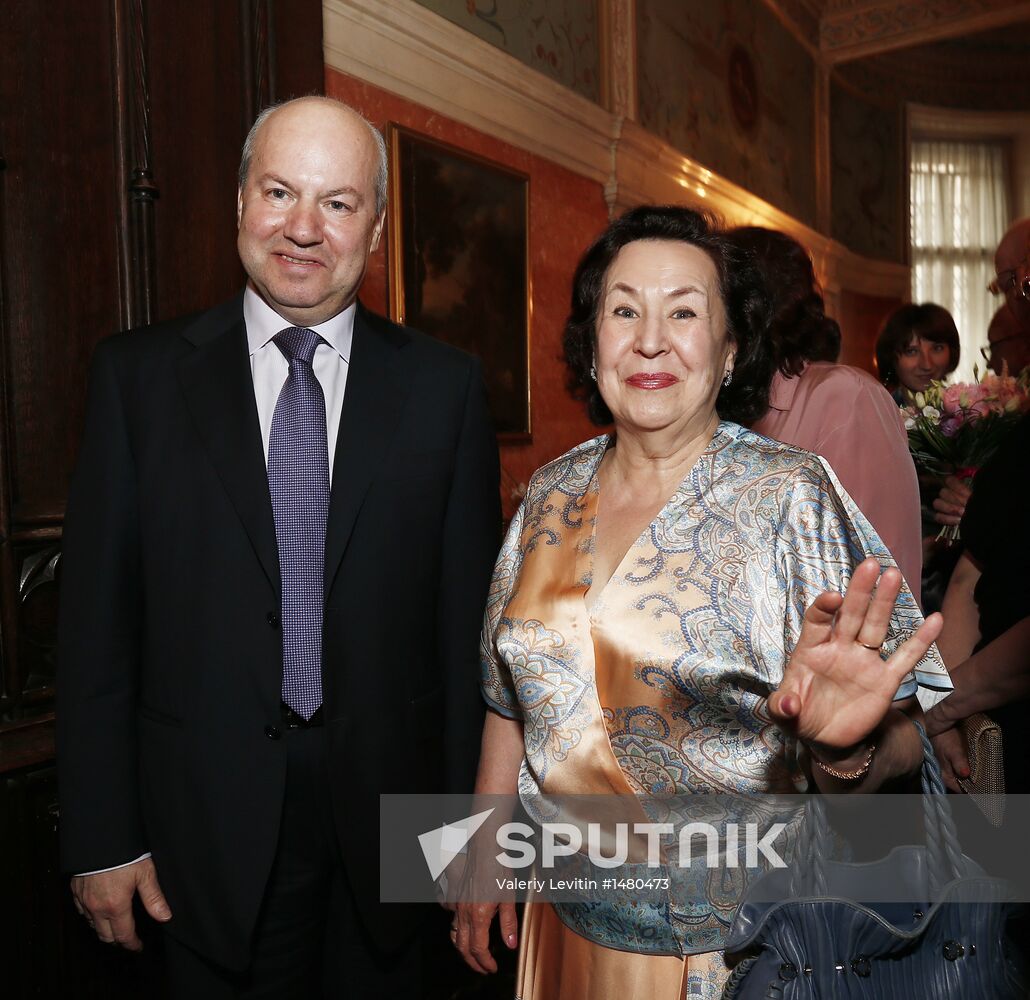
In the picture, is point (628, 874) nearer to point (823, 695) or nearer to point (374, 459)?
point (823, 695)

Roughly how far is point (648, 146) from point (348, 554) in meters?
5.14

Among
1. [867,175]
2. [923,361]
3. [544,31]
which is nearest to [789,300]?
[923,361]

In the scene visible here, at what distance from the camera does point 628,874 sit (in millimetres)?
1609

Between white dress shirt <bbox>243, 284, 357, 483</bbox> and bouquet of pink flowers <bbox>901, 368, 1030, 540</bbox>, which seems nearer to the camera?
white dress shirt <bbox>243, 284, 357, 483</bbox>

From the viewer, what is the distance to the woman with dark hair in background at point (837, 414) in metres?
2.38

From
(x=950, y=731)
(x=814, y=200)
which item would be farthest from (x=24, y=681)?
(x=814, y=200)

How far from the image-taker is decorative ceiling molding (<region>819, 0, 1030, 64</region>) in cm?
896

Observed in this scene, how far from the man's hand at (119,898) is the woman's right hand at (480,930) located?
57cm

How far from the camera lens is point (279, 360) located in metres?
1.94

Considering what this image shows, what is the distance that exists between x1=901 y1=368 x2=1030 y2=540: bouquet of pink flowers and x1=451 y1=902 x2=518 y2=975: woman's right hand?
1831mm

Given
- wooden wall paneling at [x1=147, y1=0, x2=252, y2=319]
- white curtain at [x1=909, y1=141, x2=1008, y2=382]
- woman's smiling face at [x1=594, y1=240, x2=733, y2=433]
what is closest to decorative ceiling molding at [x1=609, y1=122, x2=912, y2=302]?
white curtain at [x1=909, y1=141, x2=1008, y2=382]

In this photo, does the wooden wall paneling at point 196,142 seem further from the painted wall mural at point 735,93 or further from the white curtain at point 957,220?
the white curtain at point 957,220

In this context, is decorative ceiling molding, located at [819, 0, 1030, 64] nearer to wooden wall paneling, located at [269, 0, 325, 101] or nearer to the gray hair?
wooden wall paneling, located at [269, 0, 325, 101]

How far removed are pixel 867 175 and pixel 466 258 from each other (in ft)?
26.9
